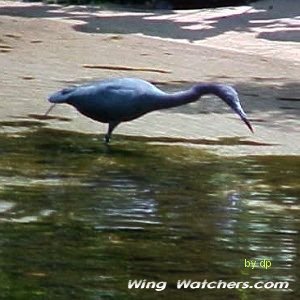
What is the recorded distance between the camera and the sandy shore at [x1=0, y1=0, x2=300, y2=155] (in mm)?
10227

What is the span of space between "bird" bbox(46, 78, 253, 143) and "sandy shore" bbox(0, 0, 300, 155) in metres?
0.84

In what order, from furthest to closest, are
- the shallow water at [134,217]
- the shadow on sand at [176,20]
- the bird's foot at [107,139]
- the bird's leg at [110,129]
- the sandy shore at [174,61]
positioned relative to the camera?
the shadow on sand at [176,20], the sandy shore at [174,61], the bird's foot at [107,139], the bird's leg at [110,129], the shallow water at [134,217]

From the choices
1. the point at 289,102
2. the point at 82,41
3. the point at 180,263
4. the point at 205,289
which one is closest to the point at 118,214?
the point at 180,263

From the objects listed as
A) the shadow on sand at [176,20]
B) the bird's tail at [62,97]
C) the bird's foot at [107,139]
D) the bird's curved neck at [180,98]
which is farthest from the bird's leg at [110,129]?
the shadow on sand at [176,20]

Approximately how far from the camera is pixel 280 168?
28.9 ft

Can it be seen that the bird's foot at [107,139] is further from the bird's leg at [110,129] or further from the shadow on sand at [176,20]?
the shadow on sand at [176,20]

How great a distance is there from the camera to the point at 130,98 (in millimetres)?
8609

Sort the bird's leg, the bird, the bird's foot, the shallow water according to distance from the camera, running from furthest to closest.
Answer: the bird's foot
the bird's leg
the bird
the shallow water

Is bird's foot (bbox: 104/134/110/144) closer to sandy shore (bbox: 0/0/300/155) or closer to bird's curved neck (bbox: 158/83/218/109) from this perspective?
sandy shore (bbox: 0/0/300/155)

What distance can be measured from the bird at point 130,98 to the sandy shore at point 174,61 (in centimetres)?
84

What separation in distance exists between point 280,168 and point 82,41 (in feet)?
25.2

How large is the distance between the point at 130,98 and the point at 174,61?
6.12m

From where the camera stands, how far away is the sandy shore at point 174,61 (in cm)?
1023

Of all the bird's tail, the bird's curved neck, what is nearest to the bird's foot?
the bird's tail
